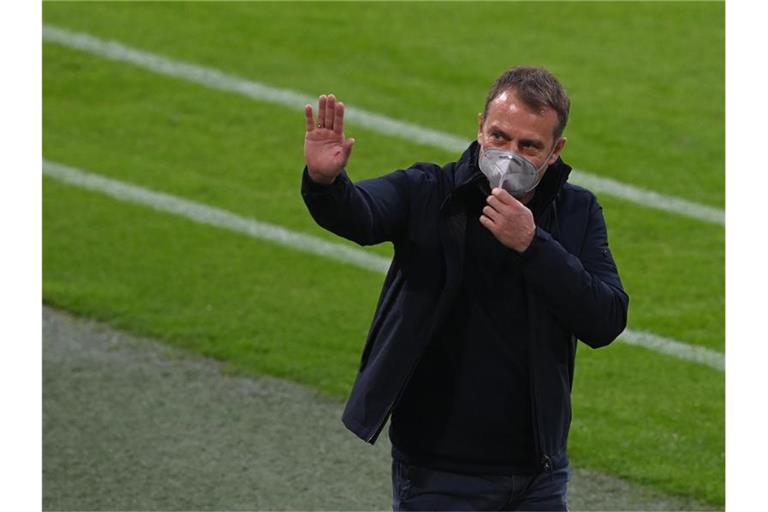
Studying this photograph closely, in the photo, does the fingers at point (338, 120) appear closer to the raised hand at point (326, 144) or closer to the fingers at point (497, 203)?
the raised hand at point (326, 144)

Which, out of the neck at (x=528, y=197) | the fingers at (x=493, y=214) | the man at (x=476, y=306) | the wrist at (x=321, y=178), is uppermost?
the fingers at (x=493, y=214)

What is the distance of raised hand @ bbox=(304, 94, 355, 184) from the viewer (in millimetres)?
4098

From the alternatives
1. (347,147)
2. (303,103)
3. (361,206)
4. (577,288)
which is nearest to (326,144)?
(347,147)

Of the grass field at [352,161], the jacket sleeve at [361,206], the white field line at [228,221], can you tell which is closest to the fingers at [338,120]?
the jacket sleeve at [361,206]

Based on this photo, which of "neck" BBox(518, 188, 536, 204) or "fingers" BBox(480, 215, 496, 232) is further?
"neck" BBox(518, 188, 536, 204)

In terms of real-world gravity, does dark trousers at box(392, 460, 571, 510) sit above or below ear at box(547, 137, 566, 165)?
below

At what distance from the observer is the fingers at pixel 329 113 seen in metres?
4.18

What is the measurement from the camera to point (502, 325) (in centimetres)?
425

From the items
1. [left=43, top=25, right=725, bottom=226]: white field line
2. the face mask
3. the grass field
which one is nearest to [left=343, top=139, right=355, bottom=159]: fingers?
the face mask

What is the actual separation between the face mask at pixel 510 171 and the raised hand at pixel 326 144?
1.10 feet

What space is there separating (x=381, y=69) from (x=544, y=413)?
8481mm

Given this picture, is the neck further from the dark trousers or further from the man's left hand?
the dark trousers

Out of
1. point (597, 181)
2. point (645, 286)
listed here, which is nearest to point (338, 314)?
point (645, 286)

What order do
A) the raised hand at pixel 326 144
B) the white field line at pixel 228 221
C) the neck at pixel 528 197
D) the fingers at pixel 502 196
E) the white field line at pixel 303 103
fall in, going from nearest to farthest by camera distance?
the fingers at pixel 502 196
the raised hand at pixel 326 144
the neck at pixel 528 197
the white field line at pixel 228 221
the white field line at pixel 303 103
